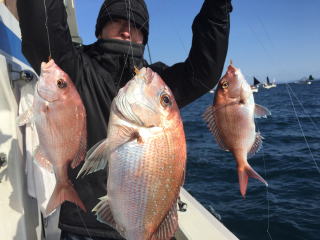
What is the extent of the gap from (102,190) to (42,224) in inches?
59.2

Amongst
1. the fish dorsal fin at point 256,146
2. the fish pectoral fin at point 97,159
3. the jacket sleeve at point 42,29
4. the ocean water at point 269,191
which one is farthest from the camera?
the ocean water at point 269,191

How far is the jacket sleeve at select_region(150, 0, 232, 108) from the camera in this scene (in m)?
2.15

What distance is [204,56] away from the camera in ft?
7.44

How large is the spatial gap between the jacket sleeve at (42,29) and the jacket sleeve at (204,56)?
85 cm

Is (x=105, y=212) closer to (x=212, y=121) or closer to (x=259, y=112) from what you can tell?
(x=212, y=121)

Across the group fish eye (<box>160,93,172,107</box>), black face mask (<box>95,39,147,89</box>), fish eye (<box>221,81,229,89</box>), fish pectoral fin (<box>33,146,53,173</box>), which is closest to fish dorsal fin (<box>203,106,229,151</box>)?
fish eye (<box>221,81,229,89</box>)


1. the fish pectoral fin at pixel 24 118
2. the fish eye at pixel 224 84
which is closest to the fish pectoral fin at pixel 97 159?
the fish pectoral fin at pixel 24 118

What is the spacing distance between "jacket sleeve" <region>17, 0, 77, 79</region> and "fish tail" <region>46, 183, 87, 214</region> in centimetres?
78

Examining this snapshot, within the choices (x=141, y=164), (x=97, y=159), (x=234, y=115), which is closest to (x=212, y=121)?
(x=234, y=115)

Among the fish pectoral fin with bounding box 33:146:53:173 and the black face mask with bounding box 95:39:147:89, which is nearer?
the fish pectoral fin with bounding box 33:146:53:173

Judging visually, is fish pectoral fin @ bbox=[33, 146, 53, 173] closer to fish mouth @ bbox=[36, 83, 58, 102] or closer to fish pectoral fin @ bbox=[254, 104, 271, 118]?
fish mouth @ bbox=[36, 83, 58, 102]

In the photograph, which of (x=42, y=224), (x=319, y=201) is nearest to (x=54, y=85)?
(x=42, y=224)

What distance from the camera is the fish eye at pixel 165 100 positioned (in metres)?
1.69

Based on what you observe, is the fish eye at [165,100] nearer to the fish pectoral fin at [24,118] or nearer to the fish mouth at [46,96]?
the fish mouth at [46,96]
